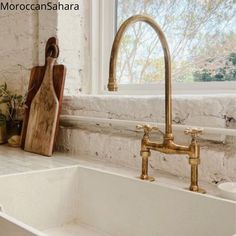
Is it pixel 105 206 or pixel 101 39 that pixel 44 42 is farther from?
pixel 105 206

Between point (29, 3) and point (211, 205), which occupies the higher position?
point (29, 3)

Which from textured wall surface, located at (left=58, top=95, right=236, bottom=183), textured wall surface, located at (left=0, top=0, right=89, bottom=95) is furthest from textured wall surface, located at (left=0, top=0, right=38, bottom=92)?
textured wall surface, located at (left=58, top=95, right=236, bottom=183)

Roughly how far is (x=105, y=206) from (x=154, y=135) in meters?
0.27

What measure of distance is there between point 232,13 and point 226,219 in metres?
0.72

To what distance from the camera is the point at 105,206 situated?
973 millimetres

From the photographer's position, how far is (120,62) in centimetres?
151

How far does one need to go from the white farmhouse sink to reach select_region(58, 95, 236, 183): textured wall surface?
136 millimetres

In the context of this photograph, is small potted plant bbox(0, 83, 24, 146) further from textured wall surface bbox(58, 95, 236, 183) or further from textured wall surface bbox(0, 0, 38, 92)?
textured wall surface bbox(58, 95, 236, 183)

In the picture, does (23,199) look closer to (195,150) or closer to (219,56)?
(195,150)

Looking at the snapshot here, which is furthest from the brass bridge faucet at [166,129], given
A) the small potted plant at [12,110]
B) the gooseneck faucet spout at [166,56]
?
the small potted plant at [12,110]

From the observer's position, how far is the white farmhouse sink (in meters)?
0.76

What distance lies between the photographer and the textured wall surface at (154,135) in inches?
34.5

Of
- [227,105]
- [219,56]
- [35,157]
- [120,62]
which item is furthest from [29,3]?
[227,105]

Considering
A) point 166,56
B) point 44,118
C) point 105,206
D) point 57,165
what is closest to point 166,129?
point 166,56
